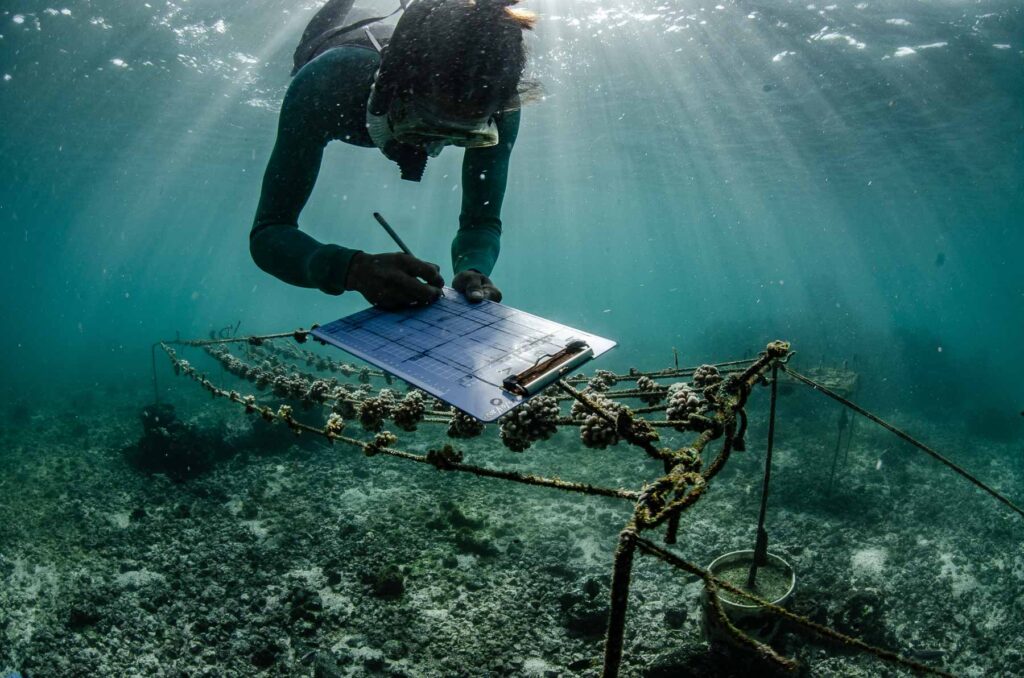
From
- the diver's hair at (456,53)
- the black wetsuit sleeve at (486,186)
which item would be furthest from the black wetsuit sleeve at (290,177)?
the black wetsuit sleeve at (486,186)

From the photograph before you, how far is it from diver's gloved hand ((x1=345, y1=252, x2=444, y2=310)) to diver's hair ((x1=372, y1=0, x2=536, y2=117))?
0.88 metres

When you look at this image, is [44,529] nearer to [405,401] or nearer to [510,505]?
[510,505]

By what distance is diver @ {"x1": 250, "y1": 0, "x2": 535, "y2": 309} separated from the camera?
245 centimetres

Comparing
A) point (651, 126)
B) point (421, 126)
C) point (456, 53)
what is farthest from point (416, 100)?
point (651, 126)

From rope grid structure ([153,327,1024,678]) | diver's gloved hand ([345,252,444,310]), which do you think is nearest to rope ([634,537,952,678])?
rope grid structure ([153,327,1024,678])

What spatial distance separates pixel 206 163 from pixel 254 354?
3243cm

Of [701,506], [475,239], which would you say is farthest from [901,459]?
[475,239]

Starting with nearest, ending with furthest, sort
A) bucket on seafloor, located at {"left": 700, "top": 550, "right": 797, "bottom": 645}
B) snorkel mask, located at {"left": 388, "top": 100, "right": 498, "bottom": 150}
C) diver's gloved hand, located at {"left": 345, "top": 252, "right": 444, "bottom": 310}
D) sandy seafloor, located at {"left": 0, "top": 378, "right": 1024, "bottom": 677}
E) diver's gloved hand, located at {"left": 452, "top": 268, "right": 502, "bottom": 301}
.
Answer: snorkel mask, located at {"left": 388, "top": 100, "right": 498, "bottom": 150}
diver's gloved hand, located at {"left": 345, "top": 252, "right": 444, "bottom": 310}
diver's gloved hand, located at {"left": 452, "top": 268, "right": 502, "bottom": 301}
bucket on seafloor, located at {"left": 700, "top": 550, "right": 797, "bottom": 645}
sandy seafloor, located at {"left": 0, "top": 378, "right": 1024, "bottom": 677}

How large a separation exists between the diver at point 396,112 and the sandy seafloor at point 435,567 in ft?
11.3

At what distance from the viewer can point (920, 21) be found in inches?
595

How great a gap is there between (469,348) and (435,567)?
21.7ft

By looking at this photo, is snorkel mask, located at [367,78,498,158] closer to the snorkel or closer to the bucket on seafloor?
the snorkel

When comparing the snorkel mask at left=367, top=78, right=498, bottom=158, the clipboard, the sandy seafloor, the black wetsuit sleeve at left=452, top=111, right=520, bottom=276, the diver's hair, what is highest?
the diver's hair

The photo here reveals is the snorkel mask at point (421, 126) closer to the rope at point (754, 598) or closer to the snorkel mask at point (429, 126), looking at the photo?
the snorkel mask at point (429, 126)
